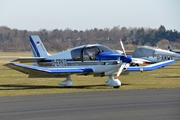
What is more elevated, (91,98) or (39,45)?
(39,45)

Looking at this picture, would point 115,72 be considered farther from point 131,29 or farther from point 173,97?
point 131,29

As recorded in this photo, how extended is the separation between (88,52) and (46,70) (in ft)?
7.54

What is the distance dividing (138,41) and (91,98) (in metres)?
86.3

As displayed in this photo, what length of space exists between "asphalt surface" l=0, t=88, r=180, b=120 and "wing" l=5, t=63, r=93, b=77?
4826mm

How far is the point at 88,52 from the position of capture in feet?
68.3

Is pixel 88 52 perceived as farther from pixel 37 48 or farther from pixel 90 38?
pixel 90 38

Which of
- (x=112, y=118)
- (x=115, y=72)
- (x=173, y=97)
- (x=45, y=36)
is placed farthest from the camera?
(x=45, y=36)

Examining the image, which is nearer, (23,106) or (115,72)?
(23,106)

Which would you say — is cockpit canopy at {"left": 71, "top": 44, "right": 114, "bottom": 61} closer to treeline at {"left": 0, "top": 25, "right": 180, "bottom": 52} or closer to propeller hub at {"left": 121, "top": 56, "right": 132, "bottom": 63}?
propeller hub at {"left": 121, "top": 56, "right": 132, "bottom": 63}

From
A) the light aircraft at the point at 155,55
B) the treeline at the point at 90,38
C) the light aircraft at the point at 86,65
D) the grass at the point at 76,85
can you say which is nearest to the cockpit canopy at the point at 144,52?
the light aircraft at the point at 155,55

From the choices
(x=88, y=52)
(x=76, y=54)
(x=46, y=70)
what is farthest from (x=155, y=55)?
(x=46, y=70)

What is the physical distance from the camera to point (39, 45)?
78.7 ft

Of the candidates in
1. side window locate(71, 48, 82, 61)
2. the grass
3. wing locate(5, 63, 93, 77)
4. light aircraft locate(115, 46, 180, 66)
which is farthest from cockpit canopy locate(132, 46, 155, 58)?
wing locate(5, 63, 93, 77)

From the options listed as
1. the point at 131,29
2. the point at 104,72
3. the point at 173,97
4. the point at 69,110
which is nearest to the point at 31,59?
the point at 104,72
